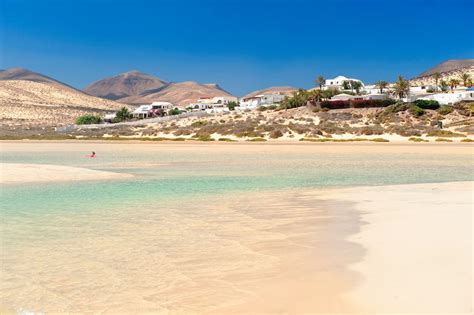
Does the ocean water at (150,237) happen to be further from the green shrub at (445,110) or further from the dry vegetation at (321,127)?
the green shrub at (445,110)

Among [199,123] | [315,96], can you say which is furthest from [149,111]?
[315,96]

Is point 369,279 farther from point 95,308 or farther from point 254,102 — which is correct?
point 254,102

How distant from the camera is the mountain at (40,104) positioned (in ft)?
309

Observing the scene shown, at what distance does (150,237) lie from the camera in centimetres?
856

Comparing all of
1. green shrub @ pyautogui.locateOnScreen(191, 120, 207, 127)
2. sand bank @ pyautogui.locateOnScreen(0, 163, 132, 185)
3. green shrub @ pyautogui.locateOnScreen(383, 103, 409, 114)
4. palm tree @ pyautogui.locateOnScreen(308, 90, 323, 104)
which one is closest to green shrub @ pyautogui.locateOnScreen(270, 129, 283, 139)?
green shrub @ pyautogui.locateOnScreen(191, 120, 207, 127)

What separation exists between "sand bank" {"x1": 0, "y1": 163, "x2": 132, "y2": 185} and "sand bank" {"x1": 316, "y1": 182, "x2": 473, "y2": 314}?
994 cm

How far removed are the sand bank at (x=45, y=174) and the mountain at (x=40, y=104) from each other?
64756 millimetres

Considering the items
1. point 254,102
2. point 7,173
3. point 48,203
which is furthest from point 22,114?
point 48,203

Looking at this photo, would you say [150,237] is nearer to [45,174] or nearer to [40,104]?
[45,174]

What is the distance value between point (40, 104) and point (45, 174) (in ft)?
344

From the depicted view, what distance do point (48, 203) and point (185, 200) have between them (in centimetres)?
316

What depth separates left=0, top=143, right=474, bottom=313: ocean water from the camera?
227 inches

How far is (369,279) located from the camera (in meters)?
5.98

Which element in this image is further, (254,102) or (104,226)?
(254,102)
